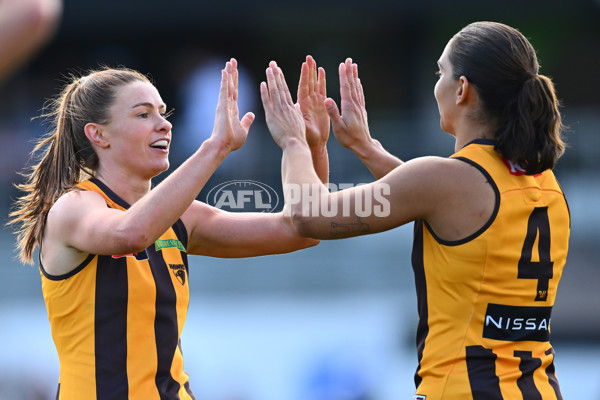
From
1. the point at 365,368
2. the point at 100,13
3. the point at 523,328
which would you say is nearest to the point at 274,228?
the point at 523,328

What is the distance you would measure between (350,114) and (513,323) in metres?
1.18

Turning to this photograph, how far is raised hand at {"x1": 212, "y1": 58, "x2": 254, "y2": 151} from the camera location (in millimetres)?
3094

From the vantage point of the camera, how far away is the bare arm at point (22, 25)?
1495mm

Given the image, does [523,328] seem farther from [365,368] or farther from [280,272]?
[280,272]

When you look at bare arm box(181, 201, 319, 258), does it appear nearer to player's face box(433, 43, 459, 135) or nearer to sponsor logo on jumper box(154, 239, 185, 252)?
sponsor logo on jumper box(154, 239, 185, 252)

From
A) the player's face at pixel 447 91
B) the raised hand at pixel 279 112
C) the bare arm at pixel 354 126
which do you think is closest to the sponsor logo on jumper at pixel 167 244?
the raised hand at pixel 279 112

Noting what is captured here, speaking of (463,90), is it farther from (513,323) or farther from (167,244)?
(167,244)

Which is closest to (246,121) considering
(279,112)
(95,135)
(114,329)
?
(279,112)

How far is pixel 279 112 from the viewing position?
3.33 meters

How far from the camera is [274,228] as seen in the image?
3650 mm

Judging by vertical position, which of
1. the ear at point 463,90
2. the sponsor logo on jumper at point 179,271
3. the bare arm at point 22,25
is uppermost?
the ear at point 463,90

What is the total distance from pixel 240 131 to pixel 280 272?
7.00 m

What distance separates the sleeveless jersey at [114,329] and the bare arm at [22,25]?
5.45ft

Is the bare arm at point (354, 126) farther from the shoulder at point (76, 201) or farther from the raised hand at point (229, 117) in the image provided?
the shoulder at point (76, 201)
